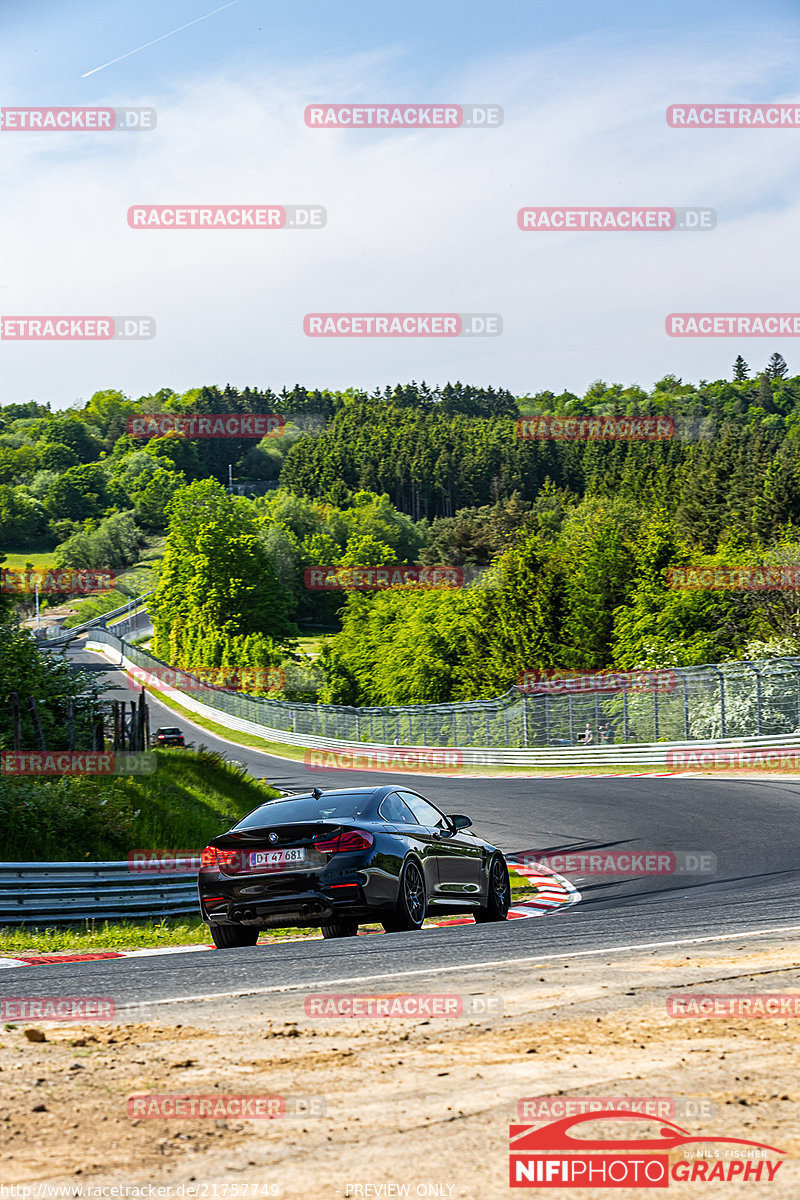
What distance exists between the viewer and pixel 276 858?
9.78 metres

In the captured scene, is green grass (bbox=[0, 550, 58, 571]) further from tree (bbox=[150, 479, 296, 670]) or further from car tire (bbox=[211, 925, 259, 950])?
car tire (bbox=[211, 925, 259, 950])

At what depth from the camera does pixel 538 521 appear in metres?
123

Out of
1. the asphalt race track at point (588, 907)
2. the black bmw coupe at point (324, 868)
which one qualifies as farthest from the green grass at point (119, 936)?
the asphalt race track at point (588, 907)

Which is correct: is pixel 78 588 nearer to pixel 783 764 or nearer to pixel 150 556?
pixel 150 556

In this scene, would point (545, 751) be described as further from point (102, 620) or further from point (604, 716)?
point (102, 620)

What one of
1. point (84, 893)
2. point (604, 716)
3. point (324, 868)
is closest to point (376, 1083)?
point (324, 868)

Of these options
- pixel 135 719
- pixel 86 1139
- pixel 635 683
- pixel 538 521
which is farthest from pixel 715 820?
pixel 538 521

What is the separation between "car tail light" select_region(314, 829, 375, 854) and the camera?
9711mm

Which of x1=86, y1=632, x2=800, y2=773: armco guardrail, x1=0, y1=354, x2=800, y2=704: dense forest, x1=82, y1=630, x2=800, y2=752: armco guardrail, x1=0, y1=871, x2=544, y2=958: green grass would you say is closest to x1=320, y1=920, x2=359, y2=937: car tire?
x1=0, y1=871, x2=544, y2=958: green grass

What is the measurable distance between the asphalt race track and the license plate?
665mm

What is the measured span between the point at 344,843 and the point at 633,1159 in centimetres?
590

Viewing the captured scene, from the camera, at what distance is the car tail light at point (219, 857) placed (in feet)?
32.6

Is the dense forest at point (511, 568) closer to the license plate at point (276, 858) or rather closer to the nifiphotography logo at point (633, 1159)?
the license plate at point (276, 858)

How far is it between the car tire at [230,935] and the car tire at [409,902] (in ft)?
3.92
